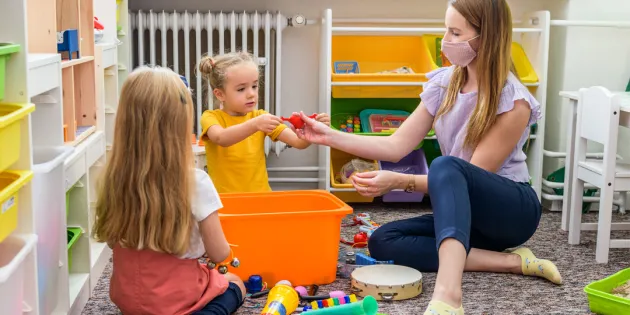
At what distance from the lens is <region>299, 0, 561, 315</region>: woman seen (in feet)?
6.59

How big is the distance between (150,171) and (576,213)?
1614mm

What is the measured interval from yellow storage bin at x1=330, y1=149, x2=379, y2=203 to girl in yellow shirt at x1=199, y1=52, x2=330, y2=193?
66 cm

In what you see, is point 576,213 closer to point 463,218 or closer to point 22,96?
point 463,218

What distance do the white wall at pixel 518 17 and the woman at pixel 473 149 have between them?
3.79 ft

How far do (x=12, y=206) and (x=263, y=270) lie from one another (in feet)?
2.89

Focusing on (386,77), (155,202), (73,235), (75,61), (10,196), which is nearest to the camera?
(10,196)

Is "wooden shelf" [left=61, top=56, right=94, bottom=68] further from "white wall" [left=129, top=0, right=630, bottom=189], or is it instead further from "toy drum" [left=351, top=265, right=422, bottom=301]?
"white wall" [left=129, top=0, right=630, bottom=189]

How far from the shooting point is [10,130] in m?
1.30

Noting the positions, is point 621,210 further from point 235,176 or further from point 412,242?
point 235,176

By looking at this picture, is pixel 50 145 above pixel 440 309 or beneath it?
above

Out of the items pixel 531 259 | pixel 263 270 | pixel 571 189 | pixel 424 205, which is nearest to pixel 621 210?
pixel 571 189

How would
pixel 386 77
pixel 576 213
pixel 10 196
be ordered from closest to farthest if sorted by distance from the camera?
pixel 10 196 < pixel 576 213 < pixel 386 77

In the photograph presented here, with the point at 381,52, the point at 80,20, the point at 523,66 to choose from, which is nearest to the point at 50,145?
the point at 80,20

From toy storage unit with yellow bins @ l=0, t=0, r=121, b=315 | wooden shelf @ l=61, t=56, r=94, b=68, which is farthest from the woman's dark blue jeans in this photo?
wooden shelf @ l=61, t=56, r=94, b=68
